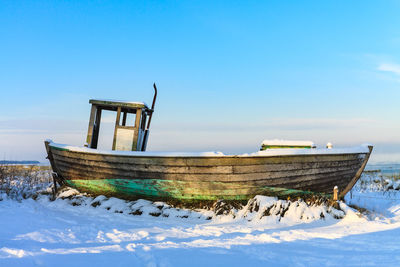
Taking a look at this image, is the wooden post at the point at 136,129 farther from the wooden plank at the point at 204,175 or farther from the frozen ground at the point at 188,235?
the frozen ground at the point at 188,235

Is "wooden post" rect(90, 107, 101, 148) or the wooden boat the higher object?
"wooden post" rect(90, 107, 101, 148)

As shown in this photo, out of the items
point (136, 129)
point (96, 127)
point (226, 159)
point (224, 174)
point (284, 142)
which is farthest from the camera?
point (96, 127)

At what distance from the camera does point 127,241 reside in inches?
166

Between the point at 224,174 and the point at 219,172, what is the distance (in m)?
0.11

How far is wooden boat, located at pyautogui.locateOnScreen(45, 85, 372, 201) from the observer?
636 centimetres

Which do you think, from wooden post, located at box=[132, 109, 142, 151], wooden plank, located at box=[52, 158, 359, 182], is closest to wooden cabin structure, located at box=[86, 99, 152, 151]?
wooden post, located at box=[132, 109, 142, 151]

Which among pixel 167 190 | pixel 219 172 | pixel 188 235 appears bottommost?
pixel 188 235

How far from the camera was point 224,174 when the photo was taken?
255 inches

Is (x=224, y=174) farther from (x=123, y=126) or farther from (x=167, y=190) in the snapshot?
(x=123, y=126)

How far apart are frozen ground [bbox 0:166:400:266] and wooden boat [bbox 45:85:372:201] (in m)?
0.32

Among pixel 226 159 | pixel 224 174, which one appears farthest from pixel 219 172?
pixel 226 159

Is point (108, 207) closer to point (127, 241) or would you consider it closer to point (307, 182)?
point (127, 241)

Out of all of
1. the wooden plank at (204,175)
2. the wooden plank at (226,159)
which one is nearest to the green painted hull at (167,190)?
the wooden plank at (204,175)

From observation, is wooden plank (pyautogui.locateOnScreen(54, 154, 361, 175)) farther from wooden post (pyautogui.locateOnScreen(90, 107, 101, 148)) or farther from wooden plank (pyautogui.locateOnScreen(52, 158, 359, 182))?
wooden post (pyautogui.locateOnScreen(90, 107, 101, 148))
